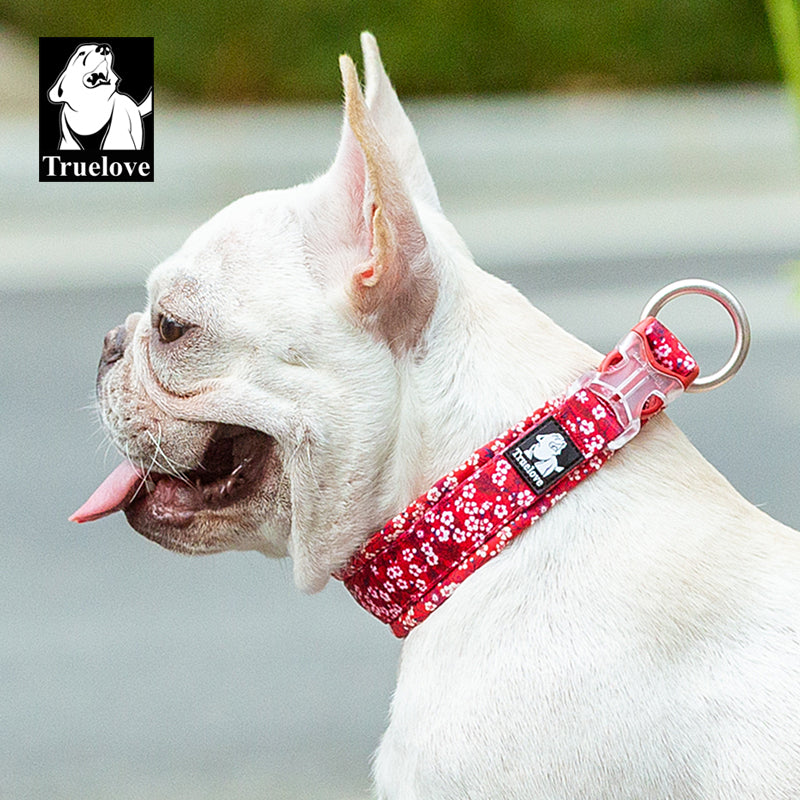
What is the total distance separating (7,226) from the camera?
28.3 ft

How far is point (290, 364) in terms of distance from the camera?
191cm

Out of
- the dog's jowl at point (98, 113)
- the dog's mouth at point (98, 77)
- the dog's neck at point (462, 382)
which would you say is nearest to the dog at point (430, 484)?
the dog's neck at point (462, 382)

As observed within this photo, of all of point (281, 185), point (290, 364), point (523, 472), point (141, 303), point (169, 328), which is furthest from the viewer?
point (281, 185)

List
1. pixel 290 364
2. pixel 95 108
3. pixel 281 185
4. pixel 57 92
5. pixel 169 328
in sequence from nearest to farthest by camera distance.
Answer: pixel 290 364, pixel 169 328, pixel 95 108, pixel 57 92, pixel 281 185

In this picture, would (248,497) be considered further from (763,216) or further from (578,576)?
(763,216)

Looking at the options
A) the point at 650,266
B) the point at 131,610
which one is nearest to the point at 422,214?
the point at 131,610

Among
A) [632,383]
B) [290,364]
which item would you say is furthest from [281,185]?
[632,383]

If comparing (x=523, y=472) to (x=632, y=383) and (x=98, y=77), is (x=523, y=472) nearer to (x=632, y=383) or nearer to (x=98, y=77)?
(x=632, y=383)

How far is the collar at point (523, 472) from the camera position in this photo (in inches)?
70.7

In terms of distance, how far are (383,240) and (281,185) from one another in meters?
7.20

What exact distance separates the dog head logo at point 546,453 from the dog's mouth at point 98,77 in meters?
2.17

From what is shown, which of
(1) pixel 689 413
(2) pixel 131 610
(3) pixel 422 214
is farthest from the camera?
(1) pixel 689 413

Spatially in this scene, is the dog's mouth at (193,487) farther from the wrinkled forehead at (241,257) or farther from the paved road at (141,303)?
the paved road at (141,303)

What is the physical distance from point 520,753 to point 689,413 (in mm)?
4252
